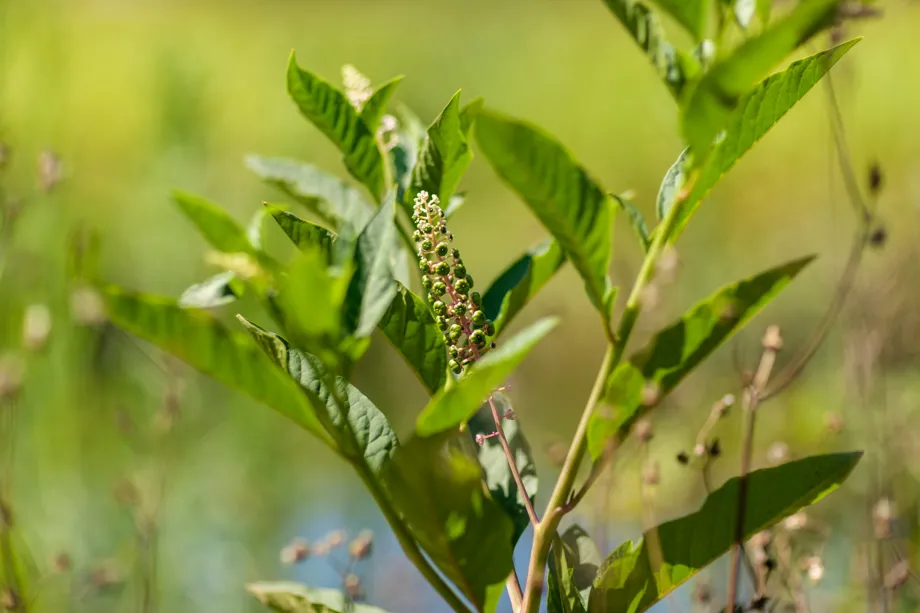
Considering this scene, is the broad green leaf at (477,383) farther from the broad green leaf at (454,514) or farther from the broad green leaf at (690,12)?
the broad green leaf at (690,12)

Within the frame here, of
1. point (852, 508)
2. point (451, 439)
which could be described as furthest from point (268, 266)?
point (852, 508)

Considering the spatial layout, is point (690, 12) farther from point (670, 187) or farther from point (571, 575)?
point (571, 575)

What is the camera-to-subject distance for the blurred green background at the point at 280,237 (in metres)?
1.10

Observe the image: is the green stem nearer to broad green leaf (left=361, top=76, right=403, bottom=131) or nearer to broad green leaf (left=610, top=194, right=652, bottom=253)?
broad green leaf (left=610, top=194, right=652, bottom=253)

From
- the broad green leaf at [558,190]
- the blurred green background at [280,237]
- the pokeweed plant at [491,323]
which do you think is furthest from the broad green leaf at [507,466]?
the blurred green background at [280,237]

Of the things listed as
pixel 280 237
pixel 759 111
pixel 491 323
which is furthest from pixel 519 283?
pixel 280 237

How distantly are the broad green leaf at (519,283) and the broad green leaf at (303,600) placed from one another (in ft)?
0.43

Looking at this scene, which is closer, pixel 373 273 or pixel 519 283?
pixel 373 273

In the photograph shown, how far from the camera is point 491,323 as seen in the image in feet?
1.28

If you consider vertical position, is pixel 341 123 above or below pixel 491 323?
above

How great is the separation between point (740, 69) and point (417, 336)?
158 mm

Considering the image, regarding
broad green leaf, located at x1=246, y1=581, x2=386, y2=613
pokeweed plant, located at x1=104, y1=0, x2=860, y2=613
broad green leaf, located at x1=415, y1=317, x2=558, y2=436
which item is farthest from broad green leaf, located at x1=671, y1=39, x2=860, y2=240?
broad green leaf, located at x1=246, y1=581, x2=386, y2=613

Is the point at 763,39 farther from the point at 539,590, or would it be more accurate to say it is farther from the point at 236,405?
the point at 236,405

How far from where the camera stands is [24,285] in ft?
3.95
